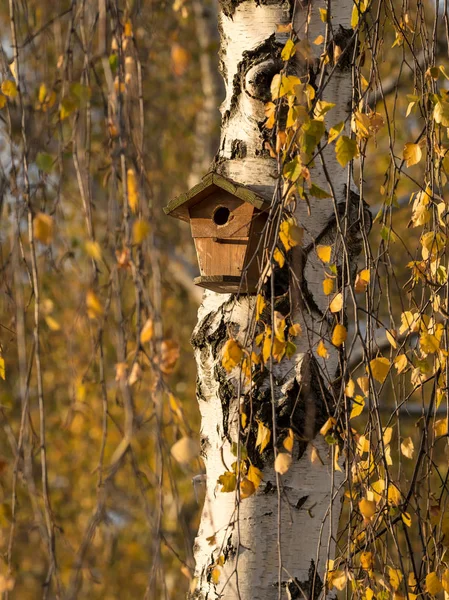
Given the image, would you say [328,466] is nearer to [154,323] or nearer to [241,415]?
[241,415]

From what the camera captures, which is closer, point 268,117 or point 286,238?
point 286,238

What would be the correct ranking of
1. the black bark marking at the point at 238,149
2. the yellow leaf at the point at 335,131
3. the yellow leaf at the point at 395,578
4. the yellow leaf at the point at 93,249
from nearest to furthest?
the yellow leaf at the point at 93,249 → the yellow leaf at the point at 335,131 → the yellow leaf at the point at 395,578 → the black bark marking at the point at 238,149

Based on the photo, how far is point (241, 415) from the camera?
1.46 meters

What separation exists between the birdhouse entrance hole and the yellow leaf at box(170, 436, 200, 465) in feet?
2.38

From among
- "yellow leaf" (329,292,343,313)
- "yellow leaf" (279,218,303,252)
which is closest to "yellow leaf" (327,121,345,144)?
"yellow leaf" (279,218,303,252)

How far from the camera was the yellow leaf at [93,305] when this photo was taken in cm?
125

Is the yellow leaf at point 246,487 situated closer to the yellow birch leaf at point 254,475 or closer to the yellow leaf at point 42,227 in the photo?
the yellow birch leaf at point 254,475

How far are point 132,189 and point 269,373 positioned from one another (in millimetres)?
393

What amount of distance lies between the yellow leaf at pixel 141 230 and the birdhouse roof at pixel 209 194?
0.53 m

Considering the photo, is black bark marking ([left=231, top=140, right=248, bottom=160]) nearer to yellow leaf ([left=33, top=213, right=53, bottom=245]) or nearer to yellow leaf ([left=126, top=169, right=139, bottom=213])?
yellow leaf ([left=126, top=169, right=139, bottom=213])

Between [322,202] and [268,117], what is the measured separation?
18cm

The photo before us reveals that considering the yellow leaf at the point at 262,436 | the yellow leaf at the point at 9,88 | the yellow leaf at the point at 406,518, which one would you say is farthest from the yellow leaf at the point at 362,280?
the yellow leaf at the point at 9,88

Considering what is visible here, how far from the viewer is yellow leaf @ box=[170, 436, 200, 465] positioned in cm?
115

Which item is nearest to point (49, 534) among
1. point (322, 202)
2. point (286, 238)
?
point (286, 238)
